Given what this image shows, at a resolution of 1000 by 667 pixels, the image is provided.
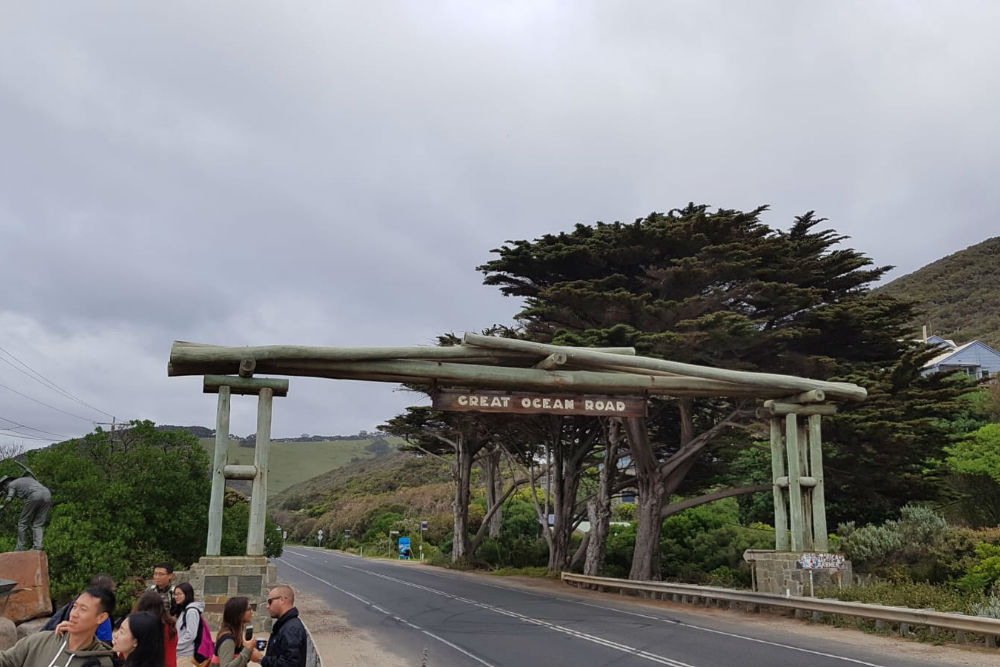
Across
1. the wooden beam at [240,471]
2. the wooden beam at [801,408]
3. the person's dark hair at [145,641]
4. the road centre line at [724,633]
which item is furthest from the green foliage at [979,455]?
the person's dark hair at [145,641]

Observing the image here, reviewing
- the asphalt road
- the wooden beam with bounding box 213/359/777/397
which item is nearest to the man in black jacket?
the asphalt road

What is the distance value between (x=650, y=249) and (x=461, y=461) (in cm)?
1888

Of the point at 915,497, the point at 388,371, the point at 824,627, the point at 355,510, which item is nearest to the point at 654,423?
the point at 915,497

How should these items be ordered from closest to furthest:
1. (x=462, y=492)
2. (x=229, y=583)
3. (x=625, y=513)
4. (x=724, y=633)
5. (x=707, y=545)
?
(x=229, y=583)
(x=724, y=633)
(x=707, y=545)
(x=462, y=492)
(x=625, y=513)

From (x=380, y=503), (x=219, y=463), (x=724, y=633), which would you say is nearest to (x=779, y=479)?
(x=724, y=633)

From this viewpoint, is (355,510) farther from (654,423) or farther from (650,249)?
(650,249)

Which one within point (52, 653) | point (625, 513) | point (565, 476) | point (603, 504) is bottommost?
point (52, 653)

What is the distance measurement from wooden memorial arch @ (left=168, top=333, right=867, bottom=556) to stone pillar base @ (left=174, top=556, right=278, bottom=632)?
437mm

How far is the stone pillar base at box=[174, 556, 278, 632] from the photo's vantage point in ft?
44.2

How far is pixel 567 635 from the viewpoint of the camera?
46.8 feet

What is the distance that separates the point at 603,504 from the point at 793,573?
10125 mm

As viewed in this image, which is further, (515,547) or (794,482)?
(515,547)

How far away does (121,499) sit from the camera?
53.2 feet

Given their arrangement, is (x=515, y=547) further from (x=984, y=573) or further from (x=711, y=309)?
(x=984, y=573)
